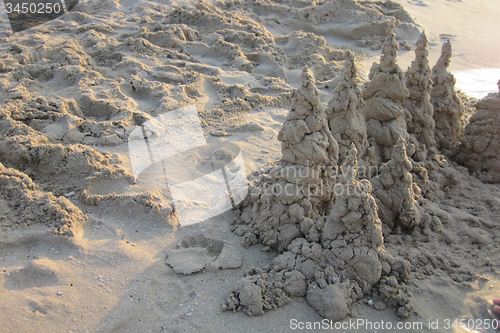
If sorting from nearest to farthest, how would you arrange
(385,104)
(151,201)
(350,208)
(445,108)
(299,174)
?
(350,208)
(299,174)
(151,201)
(385,104)
(445,108)

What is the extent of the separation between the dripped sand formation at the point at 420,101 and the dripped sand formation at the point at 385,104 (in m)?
0.36

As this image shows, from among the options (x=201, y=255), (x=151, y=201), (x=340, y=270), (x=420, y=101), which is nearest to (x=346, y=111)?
(x=420, y=101)

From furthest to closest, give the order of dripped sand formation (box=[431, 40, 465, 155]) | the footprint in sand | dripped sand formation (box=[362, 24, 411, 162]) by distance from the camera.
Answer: dripped sand formation (box=[431, 40, 465, 155])
dripped sand formation (box=[362, 24, 411, 162])
the footprint in sand

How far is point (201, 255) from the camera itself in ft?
8.52

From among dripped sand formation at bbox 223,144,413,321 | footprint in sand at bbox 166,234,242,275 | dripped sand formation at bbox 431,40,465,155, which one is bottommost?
footprint in sand at bbox 166,234,242,275

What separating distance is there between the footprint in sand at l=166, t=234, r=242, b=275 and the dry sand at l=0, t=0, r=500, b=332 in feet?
0.04

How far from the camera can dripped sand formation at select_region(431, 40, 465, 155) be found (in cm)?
381

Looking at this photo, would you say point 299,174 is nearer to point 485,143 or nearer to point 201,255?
point 201,255

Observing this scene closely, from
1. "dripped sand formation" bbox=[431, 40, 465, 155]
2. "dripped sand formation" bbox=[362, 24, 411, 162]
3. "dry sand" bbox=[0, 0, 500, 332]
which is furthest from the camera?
"dripped sand formation" bbox=[431, 40, 465, 155]

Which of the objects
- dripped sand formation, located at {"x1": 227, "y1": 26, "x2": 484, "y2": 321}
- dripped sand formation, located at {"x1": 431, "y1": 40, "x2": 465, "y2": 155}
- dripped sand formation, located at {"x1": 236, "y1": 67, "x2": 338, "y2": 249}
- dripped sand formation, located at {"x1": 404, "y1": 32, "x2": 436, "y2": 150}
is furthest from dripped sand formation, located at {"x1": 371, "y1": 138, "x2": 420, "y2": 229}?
dripped sand formation, located at {"x1": 431, "y1": 40, "x2": 465, "y2": 155}

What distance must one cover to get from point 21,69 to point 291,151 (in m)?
4.43

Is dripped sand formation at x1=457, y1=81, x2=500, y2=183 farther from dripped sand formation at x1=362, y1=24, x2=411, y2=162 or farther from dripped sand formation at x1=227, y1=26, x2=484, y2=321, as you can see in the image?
dripped sand formation at x1=362, y1=24, x2=411, y2=162

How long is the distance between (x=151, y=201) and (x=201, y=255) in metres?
0.69

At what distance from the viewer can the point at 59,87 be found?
4.68 m
